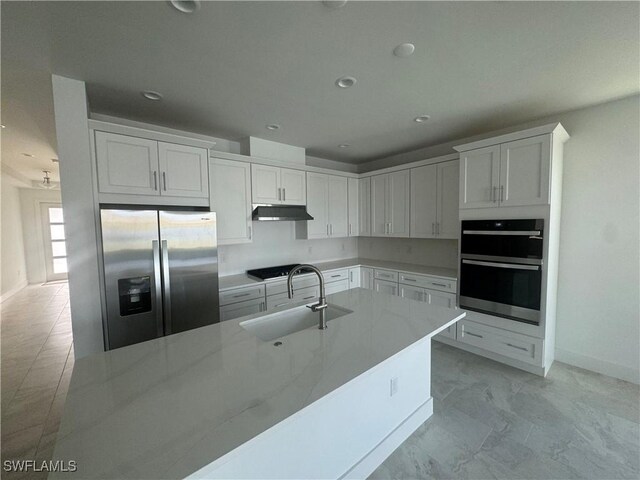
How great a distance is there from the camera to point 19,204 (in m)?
6.52

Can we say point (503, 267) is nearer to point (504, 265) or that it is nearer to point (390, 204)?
point (504, 265)

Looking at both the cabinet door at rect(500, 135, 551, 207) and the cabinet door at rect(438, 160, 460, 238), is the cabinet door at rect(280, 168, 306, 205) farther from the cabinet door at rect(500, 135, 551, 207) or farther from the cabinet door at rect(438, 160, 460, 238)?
the cabinet door at rect(500, 135, 551, 207)

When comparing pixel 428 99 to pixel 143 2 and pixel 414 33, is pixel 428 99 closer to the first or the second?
pixel 414 33

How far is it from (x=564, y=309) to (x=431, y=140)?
258cm

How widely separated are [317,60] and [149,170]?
5.82ft

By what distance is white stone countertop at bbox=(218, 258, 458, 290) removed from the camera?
3.23 meters

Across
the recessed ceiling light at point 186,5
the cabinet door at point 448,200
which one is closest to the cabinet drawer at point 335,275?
the cabinet door at point 448,200

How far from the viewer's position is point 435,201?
141 inches

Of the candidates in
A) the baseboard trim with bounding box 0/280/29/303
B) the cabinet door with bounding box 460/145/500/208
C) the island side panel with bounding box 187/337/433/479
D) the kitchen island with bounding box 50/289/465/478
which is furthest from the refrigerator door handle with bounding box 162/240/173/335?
the baseboard trim with bounding box 0/280/29/303

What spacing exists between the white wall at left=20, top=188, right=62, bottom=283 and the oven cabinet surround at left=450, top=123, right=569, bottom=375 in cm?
980

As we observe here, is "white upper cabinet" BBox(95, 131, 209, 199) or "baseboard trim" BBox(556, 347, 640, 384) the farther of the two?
"baseboard trim" BBox(556, 347, 640, 384)

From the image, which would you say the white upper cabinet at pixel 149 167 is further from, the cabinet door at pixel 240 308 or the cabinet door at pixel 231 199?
the cabinet door at pixel 240 308

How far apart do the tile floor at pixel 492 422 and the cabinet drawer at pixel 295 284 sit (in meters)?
1.86

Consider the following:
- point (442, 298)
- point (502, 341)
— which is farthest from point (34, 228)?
point (502, 341)
